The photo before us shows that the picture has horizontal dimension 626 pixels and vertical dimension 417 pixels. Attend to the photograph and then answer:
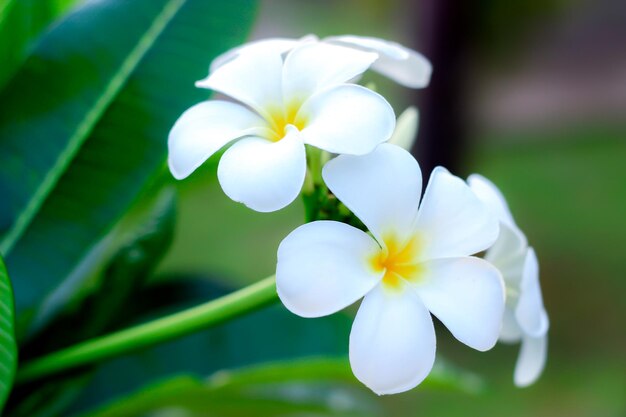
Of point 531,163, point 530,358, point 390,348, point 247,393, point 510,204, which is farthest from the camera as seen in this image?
point 531,163

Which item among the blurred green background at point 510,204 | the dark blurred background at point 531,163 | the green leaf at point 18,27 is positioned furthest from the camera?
the dark blurred background at point 531,163

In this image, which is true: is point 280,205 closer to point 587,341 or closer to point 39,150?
point 39,150

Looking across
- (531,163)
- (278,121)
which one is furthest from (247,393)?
(531,163)

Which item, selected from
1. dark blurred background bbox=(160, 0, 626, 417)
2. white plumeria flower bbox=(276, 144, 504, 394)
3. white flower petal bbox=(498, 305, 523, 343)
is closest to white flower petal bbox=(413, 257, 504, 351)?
white plumeria flower bbox=(276, 144, 504, 394)

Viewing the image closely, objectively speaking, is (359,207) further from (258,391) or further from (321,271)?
(258,391)

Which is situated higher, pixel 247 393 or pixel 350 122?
pixel 350 122

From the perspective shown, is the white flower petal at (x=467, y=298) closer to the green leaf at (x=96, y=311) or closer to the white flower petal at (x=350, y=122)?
the white flower petal at (x=350, y=122)

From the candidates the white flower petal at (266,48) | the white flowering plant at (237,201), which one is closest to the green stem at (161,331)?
the white flowering plant at (237,201)
